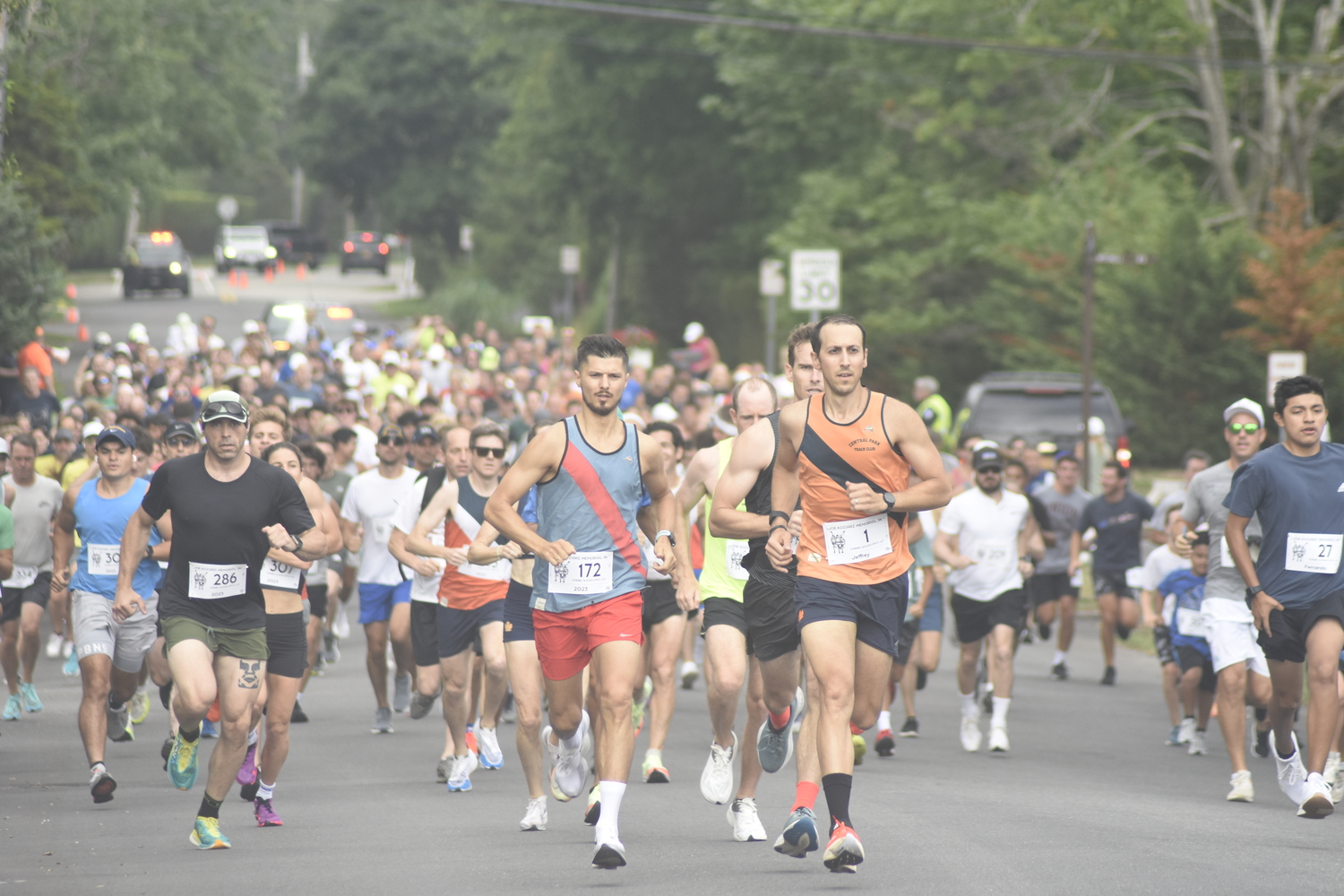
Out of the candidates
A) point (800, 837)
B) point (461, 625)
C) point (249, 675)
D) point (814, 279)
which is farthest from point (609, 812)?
point (814, 279)

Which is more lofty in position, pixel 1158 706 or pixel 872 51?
pixel 872 51

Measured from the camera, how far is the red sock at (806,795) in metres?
7.57

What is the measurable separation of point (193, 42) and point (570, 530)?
2120 inches

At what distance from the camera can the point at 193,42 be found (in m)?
58.3

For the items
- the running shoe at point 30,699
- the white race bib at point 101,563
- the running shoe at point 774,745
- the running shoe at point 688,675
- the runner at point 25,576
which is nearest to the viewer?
the running shoe at point 774,745

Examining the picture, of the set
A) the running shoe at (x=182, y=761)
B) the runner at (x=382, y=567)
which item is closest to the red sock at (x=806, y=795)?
the running shoe at (x=182, y=761)

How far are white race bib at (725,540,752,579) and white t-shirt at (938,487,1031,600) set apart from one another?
3399 mm

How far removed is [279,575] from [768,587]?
2.78m

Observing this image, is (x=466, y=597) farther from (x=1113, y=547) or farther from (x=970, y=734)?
(x=1113, y=547)

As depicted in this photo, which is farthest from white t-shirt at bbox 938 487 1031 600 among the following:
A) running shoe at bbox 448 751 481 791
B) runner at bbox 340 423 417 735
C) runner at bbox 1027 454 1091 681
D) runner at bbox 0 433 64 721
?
runner at bbox 0 433 64 721

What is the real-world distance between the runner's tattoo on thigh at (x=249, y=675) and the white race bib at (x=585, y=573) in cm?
165

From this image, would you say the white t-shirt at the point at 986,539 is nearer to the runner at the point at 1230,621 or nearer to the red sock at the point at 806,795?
the runner at the point at 1230,621

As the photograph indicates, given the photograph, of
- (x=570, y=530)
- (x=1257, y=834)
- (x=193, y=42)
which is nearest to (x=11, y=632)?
(x=570, y=530)

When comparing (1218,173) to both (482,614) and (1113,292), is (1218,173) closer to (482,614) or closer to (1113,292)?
(1113,292)
